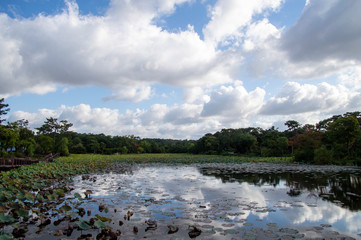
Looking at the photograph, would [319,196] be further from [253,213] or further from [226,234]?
[226,234]

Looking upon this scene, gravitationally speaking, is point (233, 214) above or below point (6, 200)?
below

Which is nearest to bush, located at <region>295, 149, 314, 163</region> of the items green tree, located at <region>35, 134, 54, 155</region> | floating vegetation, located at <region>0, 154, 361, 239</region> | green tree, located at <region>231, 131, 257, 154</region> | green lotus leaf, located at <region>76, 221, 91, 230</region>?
floating vegetation, located at <region>0, 154, 361, 239</region>

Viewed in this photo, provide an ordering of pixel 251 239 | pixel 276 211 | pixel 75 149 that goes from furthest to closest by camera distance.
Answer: pixel 75 149 → pixel 276 211 → pixel 251 239

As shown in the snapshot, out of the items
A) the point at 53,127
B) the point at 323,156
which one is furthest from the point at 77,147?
the point at 323,156

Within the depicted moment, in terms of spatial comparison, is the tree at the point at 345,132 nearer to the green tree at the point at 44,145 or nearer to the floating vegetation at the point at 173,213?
the floating vegetation at the point at 173,213

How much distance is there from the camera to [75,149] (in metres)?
69.4

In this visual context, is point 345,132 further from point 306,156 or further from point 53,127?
point 53,127

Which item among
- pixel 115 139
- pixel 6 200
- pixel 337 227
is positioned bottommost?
pixel 337 227

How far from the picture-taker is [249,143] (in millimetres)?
61938

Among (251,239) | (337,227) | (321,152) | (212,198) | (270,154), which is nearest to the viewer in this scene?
(251,239)

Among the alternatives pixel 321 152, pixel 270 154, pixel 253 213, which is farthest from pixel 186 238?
pixel 270 154

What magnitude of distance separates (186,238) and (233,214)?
7.75 feet

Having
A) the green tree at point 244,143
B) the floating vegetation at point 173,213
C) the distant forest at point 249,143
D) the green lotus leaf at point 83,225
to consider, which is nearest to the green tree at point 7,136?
the distant forest at point 249,143

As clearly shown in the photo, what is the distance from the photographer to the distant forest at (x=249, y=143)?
2921 centimetres
